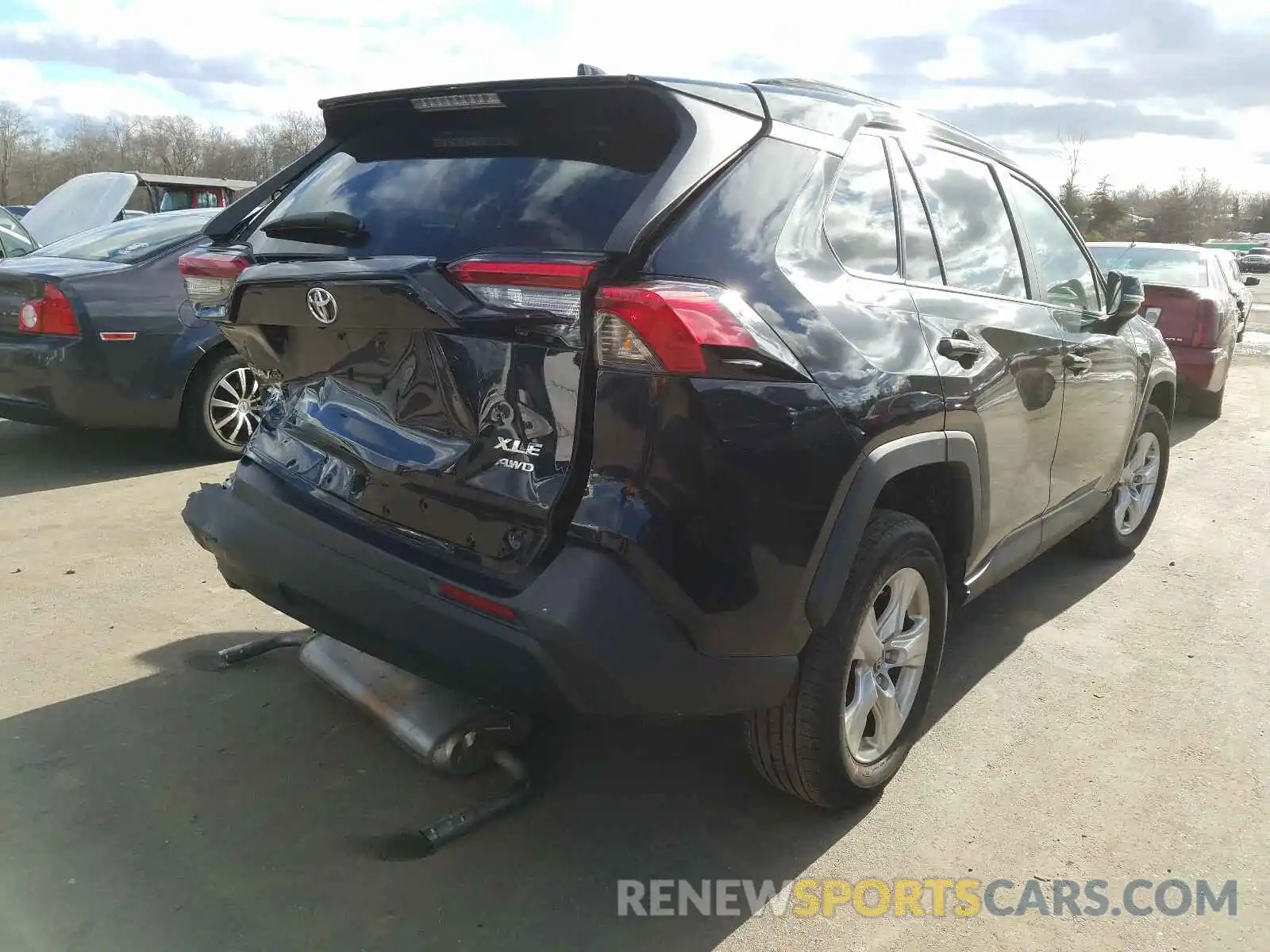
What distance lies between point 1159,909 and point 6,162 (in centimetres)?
8699

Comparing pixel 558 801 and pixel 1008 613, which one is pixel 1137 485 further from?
pixel 558 801

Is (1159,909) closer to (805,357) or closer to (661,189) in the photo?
(805,357)

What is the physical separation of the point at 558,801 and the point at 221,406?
432cm

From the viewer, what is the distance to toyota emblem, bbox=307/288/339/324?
2.45 m

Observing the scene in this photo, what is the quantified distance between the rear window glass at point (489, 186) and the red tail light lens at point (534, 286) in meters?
0.11

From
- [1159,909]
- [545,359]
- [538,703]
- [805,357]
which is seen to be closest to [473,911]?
[538,703]

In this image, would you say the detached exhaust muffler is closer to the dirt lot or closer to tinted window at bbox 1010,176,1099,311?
the dirt lot

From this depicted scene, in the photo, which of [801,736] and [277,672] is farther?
[277,672]

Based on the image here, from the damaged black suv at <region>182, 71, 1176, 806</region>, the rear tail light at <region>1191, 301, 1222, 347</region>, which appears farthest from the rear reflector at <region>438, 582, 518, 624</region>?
the rear tail light at <region>1191, 301, 1222, 347</region>

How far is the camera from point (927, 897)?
2594 millimetres

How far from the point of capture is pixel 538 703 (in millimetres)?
2246

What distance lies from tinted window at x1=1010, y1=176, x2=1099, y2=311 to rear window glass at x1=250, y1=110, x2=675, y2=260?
2091 mm

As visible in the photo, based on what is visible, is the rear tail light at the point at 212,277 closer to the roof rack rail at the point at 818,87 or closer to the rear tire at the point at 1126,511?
the roof rack rail at the point at 818,87

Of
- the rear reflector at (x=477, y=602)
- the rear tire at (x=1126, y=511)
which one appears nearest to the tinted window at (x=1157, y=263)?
the rear tire at (x=1126, y=511)
